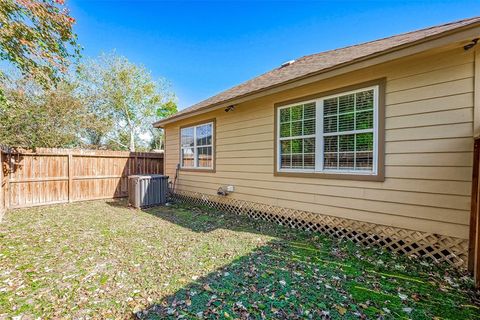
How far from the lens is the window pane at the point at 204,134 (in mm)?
7398

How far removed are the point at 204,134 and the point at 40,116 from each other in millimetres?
8443

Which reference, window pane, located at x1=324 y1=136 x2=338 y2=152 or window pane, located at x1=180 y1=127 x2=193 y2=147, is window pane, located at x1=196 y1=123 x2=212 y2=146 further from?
window pane, located at x1=324 y1=136 x2=338 y2=152

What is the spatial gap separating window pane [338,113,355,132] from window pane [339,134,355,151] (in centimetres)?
14

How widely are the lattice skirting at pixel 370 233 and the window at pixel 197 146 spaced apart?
1.98 meters

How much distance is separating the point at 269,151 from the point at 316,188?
1478 millimetres

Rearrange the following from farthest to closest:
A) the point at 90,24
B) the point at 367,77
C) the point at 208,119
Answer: the point at 90,24
the point at 208,119
the point at 367,77

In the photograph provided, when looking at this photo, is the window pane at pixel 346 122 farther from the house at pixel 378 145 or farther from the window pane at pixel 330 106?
the window pane at pixel 330 106

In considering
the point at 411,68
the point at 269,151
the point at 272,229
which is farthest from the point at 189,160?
the point at 411,68

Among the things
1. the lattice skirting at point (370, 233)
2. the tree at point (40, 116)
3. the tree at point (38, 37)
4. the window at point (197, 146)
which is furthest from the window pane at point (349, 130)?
the tree at point (40, 116)

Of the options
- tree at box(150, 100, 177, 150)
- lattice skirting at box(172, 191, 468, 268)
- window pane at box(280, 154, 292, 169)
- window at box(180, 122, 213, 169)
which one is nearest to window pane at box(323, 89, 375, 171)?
window pane at box(280, 154, 292, 169)

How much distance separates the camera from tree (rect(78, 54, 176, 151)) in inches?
699

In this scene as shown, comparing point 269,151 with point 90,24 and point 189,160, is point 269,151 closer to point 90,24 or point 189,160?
point 189,160

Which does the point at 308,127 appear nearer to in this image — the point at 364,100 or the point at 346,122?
the point at 346,122

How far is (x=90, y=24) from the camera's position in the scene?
977 centimetres
